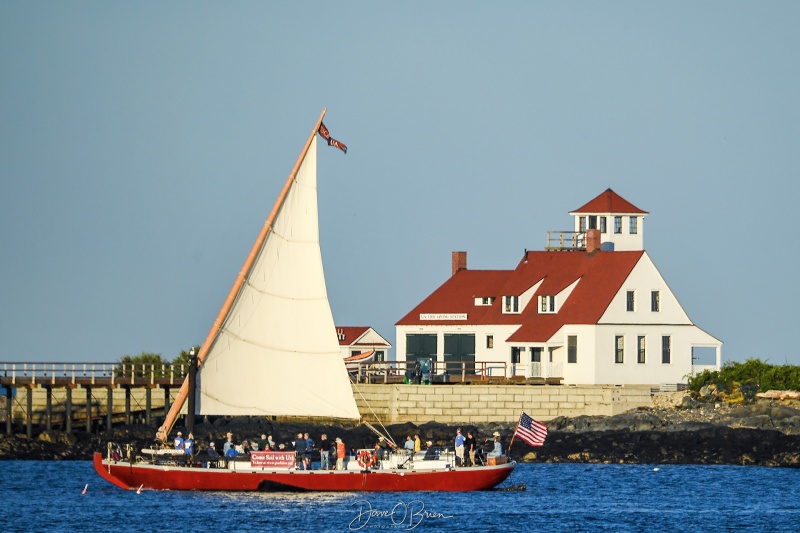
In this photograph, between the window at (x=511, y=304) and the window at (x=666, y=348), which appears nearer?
the window at (x=666, y=348)

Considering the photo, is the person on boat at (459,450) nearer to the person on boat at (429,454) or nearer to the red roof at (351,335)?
the person on boat at (429,454)

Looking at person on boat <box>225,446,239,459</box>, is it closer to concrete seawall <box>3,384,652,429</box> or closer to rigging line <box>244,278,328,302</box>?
rigging line <box>244,278,328,302</box>

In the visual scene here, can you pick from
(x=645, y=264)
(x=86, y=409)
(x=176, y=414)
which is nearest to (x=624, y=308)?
(x=645, y=264)

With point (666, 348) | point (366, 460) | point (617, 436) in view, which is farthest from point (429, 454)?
point (666, 348)

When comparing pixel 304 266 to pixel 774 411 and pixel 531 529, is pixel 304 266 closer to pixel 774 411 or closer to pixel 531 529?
pixel 531 529

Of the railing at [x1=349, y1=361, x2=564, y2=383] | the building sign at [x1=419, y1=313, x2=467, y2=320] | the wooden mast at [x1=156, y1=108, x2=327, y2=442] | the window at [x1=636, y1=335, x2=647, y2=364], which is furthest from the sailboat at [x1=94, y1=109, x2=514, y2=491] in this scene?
the building sign at [x1=419, y1=313, x2=467, y2=320]

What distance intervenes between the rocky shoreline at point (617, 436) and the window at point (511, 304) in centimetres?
1171

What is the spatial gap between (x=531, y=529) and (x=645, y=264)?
33469 millimetres

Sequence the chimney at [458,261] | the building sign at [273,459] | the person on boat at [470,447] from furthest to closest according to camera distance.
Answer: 1. the chimney at [458,261]
2. the person on boat at [470,447]
3. the building sign at [273,459]

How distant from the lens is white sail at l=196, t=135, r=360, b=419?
2205 inches

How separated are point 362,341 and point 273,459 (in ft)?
176

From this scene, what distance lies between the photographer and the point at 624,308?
261 ft

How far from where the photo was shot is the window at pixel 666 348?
79562mm
